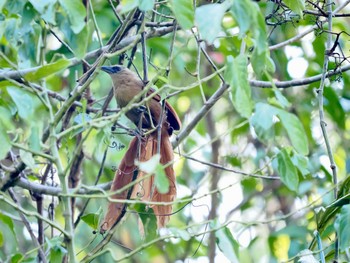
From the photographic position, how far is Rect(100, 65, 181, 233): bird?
2506mm

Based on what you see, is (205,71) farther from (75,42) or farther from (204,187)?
(75,42)

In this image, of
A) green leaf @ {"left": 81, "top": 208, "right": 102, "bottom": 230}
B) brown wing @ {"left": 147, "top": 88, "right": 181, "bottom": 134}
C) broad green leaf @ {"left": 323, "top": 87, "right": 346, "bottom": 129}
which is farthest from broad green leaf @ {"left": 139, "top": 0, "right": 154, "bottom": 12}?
broad green leaf @ {"left": 323, "top": 87, "right": 346, "bottom": 129}

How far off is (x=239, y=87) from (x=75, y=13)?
397 millimetres

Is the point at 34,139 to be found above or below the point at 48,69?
below

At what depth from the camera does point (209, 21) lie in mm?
1489

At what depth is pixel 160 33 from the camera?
2.76 metres

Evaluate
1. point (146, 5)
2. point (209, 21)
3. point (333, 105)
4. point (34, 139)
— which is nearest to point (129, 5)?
point (146, 5)

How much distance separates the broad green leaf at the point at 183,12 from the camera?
156 centimetres

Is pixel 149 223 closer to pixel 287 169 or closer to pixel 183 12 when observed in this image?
pixel 287 169

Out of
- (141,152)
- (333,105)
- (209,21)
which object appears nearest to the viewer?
(209,21)


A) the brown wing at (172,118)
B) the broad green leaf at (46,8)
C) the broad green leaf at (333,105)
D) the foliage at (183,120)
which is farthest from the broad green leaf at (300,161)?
the broad green leaf at (333,105)

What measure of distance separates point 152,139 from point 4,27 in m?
0.98

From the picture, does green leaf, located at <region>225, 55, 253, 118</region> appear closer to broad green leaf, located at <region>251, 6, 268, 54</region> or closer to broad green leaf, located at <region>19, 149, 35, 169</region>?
broad green leaf, located at <region>251, 6, 268, 54</region>

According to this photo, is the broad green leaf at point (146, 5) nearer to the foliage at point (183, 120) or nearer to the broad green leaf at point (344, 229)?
the foliage at point (183, 120)
